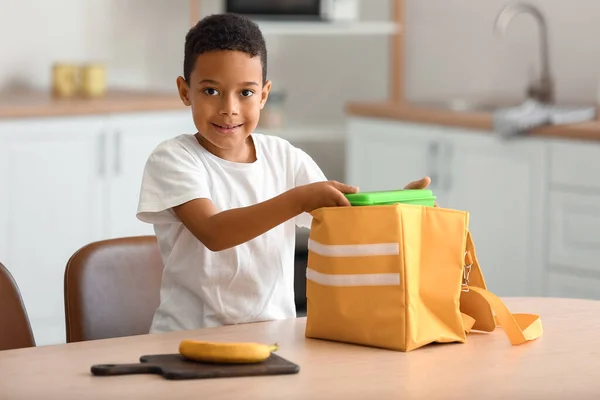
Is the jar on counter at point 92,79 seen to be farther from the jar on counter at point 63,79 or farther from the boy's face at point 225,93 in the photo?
the boy's face at point 225,93

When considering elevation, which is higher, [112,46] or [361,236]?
[112,46]

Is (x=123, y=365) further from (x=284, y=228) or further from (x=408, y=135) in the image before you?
(x=408, y=135)

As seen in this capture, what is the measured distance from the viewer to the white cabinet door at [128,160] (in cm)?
358

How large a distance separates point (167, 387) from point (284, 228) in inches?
21.2

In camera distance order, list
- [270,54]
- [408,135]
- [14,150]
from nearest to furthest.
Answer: [14,150]
[408,135]
[270,54]

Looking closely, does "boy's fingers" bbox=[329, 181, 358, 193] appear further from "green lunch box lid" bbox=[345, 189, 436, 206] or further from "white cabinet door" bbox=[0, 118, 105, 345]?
"white cabinet door" bbox=[0, 118, 105, 345]

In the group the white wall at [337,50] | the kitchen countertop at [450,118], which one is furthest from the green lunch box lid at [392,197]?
the white wall at [337,50]

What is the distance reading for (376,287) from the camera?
138cm

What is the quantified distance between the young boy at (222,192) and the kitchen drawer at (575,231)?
1.61m

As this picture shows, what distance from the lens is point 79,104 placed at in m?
3.51

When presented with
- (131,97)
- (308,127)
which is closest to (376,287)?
(131,97)

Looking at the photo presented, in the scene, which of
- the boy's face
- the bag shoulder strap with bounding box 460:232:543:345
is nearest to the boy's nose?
the boy's face

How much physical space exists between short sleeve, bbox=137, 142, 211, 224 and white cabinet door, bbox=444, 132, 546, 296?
6.16 ft

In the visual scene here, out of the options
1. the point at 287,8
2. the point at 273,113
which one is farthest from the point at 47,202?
the point at 287,8
